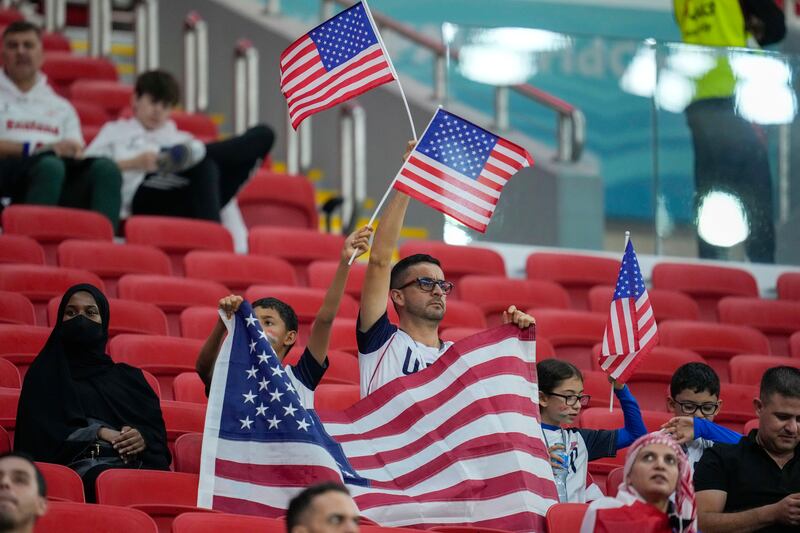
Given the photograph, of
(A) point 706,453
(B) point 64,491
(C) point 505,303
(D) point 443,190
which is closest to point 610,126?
(C) point 505,303

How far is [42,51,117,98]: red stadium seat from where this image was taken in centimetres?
1111

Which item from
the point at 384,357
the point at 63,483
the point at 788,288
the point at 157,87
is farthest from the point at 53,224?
the point at 788,288

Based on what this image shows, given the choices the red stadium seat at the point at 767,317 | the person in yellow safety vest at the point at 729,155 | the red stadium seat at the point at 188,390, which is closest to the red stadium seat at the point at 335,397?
the red stadium seat at the point at 188,390

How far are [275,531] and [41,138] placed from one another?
188 inches

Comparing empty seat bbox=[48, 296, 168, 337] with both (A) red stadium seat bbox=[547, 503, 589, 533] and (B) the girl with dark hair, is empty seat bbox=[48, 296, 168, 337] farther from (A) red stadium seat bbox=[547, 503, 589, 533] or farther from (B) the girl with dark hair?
(A) red stadium seat bbox=[547, 503, 589, 533]

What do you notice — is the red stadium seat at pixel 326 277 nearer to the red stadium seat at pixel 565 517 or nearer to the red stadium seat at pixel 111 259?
the red stadium seat at pixel 111 259

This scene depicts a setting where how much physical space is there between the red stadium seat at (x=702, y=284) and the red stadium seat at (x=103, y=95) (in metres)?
3.90

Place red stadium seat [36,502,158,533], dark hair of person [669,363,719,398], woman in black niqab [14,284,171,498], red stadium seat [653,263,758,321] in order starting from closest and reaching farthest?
red stadium seat [36,502,158,533], woman in black niqab [14,284,171,498], dark hair of person [669,363,719,398], red stadium seat [653,263,758,321]

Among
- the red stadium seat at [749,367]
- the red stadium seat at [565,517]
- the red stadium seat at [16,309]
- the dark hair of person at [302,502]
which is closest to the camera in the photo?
the dark hair of person at [302,502]

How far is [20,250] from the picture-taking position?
Result: 756 cm

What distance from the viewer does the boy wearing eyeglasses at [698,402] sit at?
5.88 m

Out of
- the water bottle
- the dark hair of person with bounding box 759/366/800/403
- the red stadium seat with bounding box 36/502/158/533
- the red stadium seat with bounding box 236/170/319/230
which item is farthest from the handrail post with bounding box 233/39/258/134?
the red stadium seat with bounding box 36/502/158/533

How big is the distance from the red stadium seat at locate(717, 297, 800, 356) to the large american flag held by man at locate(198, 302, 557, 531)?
2.98 metres

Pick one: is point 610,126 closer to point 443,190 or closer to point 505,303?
point 505,303
